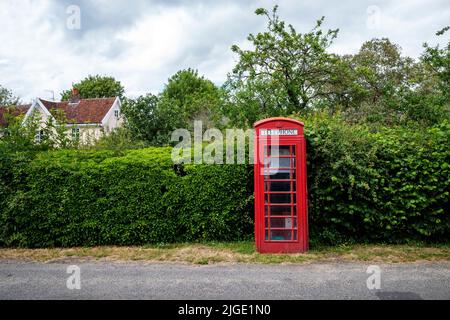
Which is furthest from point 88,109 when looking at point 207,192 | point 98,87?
point 207,192

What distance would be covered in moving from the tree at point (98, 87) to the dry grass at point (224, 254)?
40.8 metres

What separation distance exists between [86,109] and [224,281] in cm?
3296

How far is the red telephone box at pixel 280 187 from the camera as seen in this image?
717cm

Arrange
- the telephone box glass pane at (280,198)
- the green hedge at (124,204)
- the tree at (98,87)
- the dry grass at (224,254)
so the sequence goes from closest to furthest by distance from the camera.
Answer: the dry grass at (224,254)
the telephone box glass pane at (280,198)
the green hedge at (124,204)
the tree at (98,87)

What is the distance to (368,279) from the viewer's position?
551cm

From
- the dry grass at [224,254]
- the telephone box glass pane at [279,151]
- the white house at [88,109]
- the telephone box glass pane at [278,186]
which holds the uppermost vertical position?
the white house at [88,109]

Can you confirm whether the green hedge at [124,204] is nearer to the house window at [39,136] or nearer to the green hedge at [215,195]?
the green hedge at [215,195]

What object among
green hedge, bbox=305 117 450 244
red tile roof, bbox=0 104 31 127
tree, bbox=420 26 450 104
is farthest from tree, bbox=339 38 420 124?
red tile roof, bbox=0 104 31 127

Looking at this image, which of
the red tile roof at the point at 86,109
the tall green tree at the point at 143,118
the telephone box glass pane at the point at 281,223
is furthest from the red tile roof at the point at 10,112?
the telephone box glass pane at the point at 281,223

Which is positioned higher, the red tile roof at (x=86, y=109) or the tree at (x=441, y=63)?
the red tile roof at (x=86, y=109)

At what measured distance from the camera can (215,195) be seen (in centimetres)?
801

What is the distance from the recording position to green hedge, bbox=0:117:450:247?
755cm
